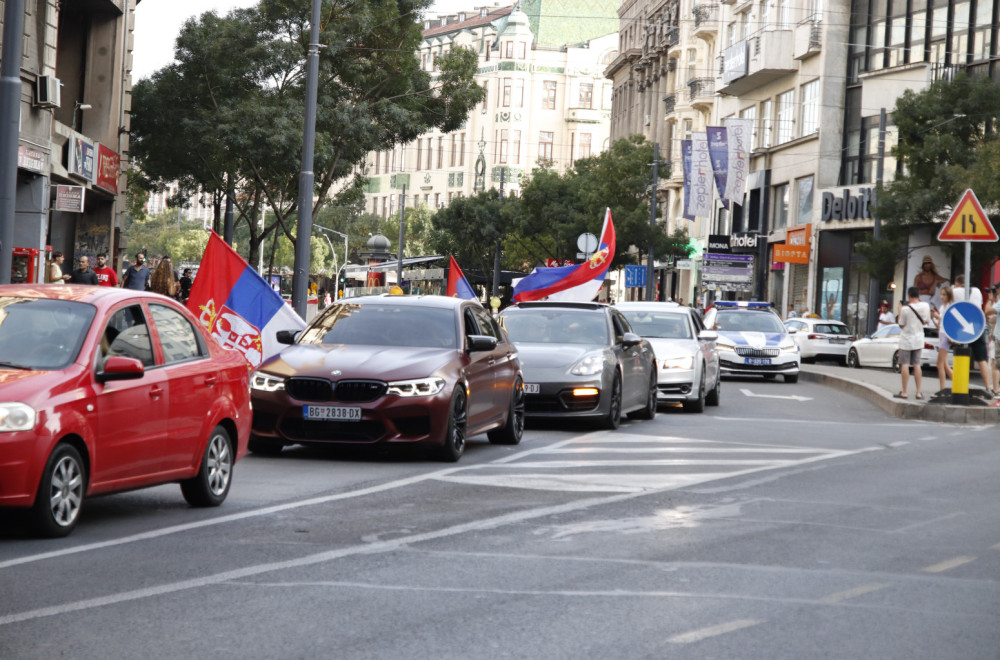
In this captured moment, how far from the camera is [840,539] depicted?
31.6ft

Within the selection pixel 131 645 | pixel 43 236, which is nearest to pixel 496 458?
pixel 131 645

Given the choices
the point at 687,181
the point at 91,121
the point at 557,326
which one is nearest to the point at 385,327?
the point at 557,326

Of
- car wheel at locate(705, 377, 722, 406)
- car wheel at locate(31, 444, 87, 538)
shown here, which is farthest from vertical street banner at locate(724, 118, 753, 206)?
car wheel at locate(31, 444, 87, 538)

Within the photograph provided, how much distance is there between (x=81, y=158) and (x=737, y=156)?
26.8 metres

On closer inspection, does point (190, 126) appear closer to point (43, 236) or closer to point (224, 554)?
point (43, 236)

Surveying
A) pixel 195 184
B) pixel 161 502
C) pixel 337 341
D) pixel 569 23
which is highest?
pixel 569 23

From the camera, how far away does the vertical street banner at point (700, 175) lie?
5538 centimetres

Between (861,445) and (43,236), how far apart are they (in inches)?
668

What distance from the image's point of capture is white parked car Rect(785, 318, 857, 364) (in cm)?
4238

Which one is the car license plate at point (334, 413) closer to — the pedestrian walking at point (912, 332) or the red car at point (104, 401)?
the red car at point (104, 401)

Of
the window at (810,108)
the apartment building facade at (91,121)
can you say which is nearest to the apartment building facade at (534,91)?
the window at (810,108)

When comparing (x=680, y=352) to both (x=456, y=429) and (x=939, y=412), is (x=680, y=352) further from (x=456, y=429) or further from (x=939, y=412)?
(x=456, y=429)

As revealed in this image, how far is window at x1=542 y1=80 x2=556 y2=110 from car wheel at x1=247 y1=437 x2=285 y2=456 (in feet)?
442

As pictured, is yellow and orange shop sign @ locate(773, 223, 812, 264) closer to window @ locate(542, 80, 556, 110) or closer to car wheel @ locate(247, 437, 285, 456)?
car wheel @ locate(247, 437, 285, 456)
